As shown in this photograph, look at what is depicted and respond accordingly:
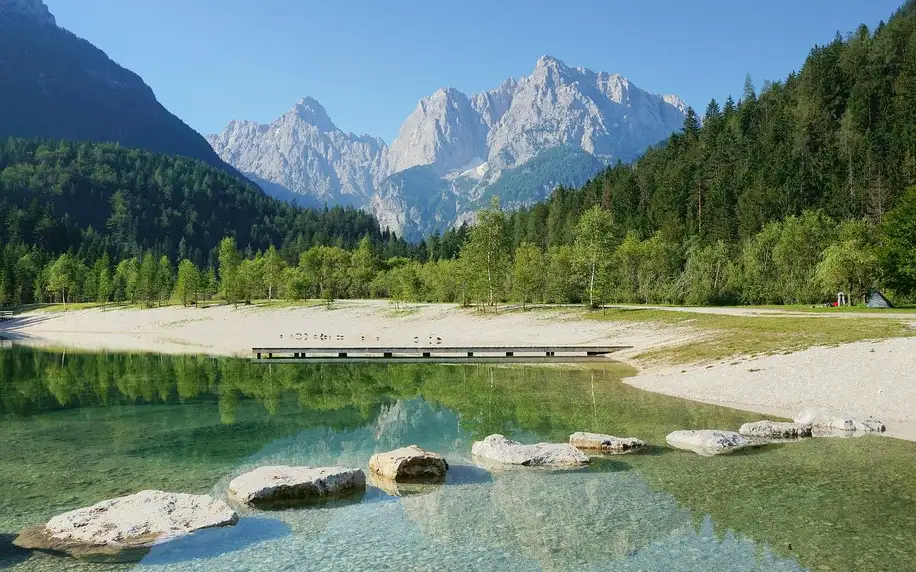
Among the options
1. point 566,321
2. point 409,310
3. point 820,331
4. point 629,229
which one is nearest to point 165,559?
point 820,331

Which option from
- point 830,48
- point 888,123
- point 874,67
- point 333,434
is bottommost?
point 333,434

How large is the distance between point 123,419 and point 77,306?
138838mm

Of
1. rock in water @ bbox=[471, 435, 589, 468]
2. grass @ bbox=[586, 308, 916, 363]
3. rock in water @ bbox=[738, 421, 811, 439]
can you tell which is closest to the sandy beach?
grass @ bbox=[586, 308, 916, 363]

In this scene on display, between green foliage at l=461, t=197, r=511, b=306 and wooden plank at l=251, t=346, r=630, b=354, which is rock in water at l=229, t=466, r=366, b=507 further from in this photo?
green foliage at l=461, t=197, r=511, b=306

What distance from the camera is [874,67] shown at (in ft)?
405

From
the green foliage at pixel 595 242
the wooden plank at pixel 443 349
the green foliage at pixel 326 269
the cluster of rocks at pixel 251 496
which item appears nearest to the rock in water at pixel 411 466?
the cluster of rocks at pixel 251 496

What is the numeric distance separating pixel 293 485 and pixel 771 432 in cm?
1665

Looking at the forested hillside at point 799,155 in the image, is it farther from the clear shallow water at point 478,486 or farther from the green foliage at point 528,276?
the clear shallow water at point 478,486

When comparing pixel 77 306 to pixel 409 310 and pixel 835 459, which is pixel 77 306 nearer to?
pixel 409 310

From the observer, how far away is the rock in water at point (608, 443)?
19.8 m

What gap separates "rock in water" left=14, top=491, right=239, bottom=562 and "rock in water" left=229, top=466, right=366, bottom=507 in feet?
3.97

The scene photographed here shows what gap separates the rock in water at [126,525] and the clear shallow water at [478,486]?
41 cm

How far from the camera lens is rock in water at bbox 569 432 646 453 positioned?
780 inches

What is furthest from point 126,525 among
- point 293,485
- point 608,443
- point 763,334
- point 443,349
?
point 443,349
